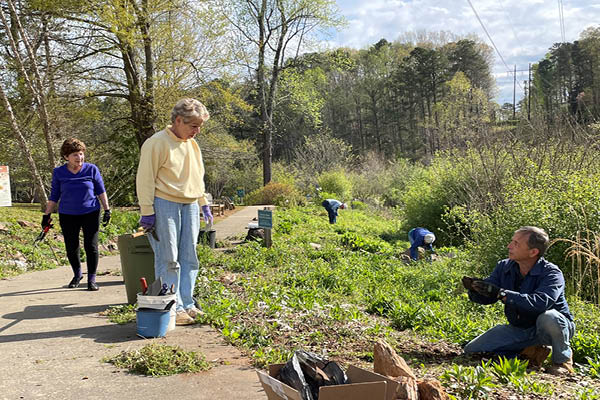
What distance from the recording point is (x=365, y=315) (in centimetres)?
562

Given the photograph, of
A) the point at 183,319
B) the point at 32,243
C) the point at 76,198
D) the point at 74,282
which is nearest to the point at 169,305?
the point at 183,319

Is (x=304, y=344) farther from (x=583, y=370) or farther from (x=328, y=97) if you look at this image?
(x=328, y=97)

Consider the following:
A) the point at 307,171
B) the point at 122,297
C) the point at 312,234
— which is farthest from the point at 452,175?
the point at 307,171

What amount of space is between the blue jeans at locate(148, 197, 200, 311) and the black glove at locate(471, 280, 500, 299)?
2.55m

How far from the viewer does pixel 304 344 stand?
14.7 ft

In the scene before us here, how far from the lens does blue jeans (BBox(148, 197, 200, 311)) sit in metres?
5.06

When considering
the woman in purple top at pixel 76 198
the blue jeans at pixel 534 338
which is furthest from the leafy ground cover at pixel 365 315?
the woman in purple top at pixel 76 198

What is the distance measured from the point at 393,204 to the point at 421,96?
124 ft

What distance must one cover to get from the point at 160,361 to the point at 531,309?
278 cm

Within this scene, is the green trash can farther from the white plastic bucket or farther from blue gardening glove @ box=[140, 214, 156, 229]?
the white plastic bucket

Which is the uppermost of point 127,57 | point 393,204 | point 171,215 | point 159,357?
point 127,57

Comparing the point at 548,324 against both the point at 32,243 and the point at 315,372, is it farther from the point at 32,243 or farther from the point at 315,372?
the point at 32,243

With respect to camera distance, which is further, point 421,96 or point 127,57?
point 421,96

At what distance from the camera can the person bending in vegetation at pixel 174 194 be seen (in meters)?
4.99
